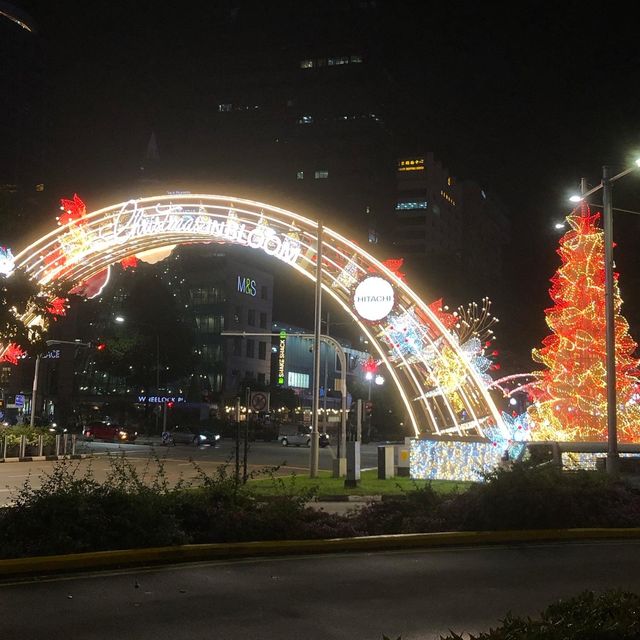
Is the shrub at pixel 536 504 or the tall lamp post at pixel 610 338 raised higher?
the tall lamp post at pixel 610 338

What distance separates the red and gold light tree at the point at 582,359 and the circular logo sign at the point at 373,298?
273 inches

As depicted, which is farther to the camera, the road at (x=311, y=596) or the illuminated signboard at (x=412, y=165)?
the illuminated signboard at (x=412, y=165)

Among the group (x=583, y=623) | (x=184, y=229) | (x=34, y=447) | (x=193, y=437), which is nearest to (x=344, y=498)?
(x=184, y=229)

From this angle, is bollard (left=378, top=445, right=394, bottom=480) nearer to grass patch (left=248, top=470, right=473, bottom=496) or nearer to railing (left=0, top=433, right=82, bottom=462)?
grass patch (left=248, top=470, right=473, bottom=496)

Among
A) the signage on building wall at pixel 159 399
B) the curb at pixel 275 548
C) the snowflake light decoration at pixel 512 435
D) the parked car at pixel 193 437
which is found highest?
the signage on building wall at pixel 159 399

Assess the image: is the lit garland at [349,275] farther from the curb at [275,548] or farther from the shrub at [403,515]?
the curb at [275,548]

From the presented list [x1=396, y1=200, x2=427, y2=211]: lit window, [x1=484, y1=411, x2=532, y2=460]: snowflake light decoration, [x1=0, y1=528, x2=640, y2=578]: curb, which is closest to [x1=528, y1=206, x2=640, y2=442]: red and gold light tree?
[x1=484, y1=411, x2=532, y2=460]: snowflake light decoration

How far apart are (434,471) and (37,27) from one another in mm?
130962

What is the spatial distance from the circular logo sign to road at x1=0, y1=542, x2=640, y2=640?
13187mm

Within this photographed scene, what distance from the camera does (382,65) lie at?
13388cm

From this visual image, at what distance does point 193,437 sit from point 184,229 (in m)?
25.9

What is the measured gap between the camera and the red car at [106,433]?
177 feet

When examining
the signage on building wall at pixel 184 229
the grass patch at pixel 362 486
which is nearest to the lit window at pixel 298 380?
the signage on building wall at pixel 184 229

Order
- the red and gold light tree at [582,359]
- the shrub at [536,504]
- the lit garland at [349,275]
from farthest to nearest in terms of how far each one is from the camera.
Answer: the red and gold light tree at [582,359] < the lit garland at [349,275] < the shrub at [536,504]
